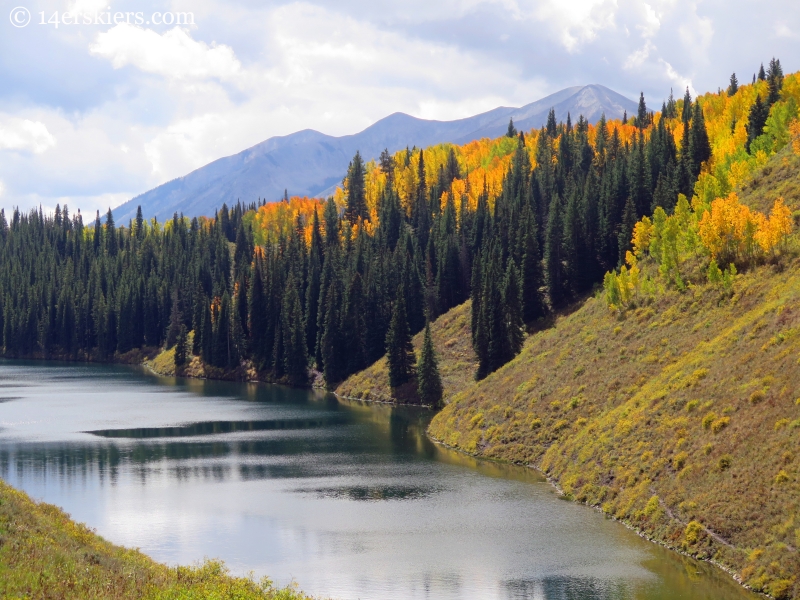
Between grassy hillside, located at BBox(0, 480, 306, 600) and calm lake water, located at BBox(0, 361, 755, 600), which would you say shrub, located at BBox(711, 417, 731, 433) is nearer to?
calm lake water, located at BBox(0, 361, 755, 600)

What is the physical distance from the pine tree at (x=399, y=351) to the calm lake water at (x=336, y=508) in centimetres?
1538

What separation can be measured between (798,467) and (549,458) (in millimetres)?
27115

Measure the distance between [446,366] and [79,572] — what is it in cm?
9251

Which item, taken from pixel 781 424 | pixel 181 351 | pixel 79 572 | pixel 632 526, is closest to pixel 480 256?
pixel 181 351

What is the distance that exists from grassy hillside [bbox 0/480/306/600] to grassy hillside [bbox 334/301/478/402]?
78.5 m

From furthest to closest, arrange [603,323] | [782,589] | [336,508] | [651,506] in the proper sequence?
1. [603,323]
2. [336,508]
3. [651,506]
4. [782,589]

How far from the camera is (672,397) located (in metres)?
57.6

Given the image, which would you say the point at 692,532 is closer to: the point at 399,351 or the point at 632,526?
the point at 632,526

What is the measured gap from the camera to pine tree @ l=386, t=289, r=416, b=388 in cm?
12138

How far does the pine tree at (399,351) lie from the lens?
121m

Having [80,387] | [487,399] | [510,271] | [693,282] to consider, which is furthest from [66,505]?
[80,387]

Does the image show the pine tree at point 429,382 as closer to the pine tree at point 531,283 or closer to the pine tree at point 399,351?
the pine tree at point 399,351

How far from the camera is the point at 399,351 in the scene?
402 ft

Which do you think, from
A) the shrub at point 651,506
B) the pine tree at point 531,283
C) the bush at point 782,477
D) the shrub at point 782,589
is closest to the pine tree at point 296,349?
the pine tree at point 531,283
